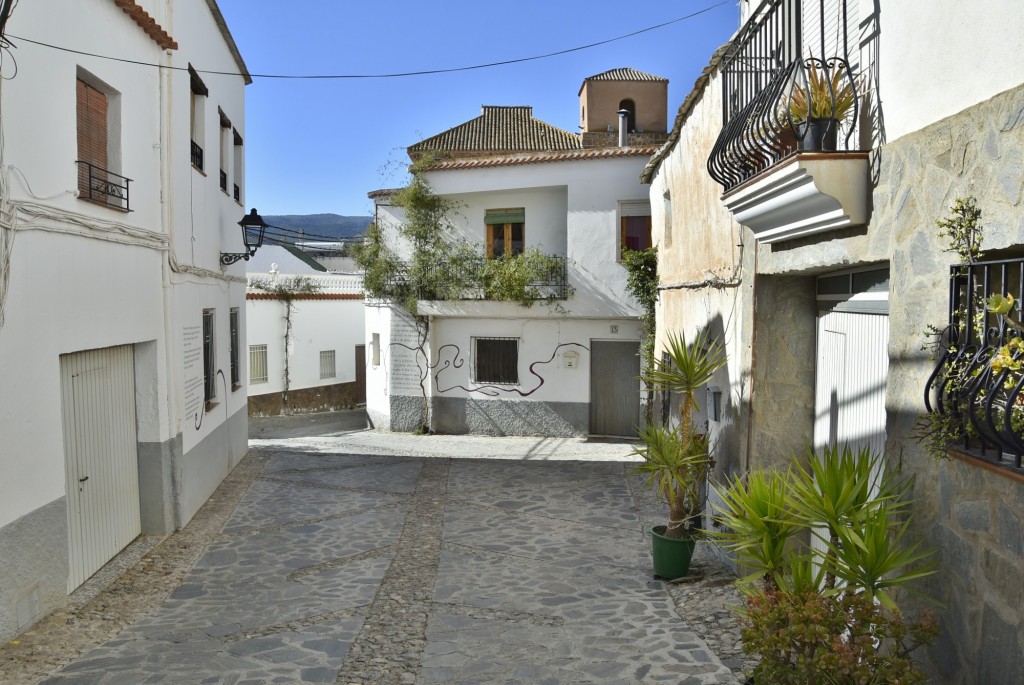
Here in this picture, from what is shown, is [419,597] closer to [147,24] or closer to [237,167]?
[147,24]

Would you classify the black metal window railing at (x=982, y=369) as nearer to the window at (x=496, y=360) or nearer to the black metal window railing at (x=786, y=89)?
the black metal window railing at (x=786, y=89)

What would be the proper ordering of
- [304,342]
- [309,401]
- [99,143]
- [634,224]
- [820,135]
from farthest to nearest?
[309,401], [304,342], [634,224], [99,143], [820,135]

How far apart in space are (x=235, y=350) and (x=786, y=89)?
1042 cm

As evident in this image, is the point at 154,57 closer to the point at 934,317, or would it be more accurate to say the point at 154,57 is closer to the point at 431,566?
the point at 431,566

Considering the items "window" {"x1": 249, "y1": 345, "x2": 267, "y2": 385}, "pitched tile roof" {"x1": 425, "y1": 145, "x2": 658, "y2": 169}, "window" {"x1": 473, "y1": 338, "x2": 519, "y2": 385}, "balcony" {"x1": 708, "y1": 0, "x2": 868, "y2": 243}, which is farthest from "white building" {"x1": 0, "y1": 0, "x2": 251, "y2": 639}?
"window" {"x1": 249, "y1": 345, "x2": 267, "y2": 385}

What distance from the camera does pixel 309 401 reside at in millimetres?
23891

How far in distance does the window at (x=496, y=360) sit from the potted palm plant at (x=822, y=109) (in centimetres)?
1368

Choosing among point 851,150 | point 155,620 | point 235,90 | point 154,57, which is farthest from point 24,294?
point 235,90

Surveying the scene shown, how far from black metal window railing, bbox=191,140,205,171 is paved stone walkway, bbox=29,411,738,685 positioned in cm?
442

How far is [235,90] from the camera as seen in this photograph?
43.7ft

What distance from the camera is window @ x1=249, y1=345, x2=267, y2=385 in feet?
72.8

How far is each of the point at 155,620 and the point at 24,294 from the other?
271 cm

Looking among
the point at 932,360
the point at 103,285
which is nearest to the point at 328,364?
the point at 103,285

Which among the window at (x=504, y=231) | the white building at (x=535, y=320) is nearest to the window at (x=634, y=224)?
the white building at (x=535, y=320)
